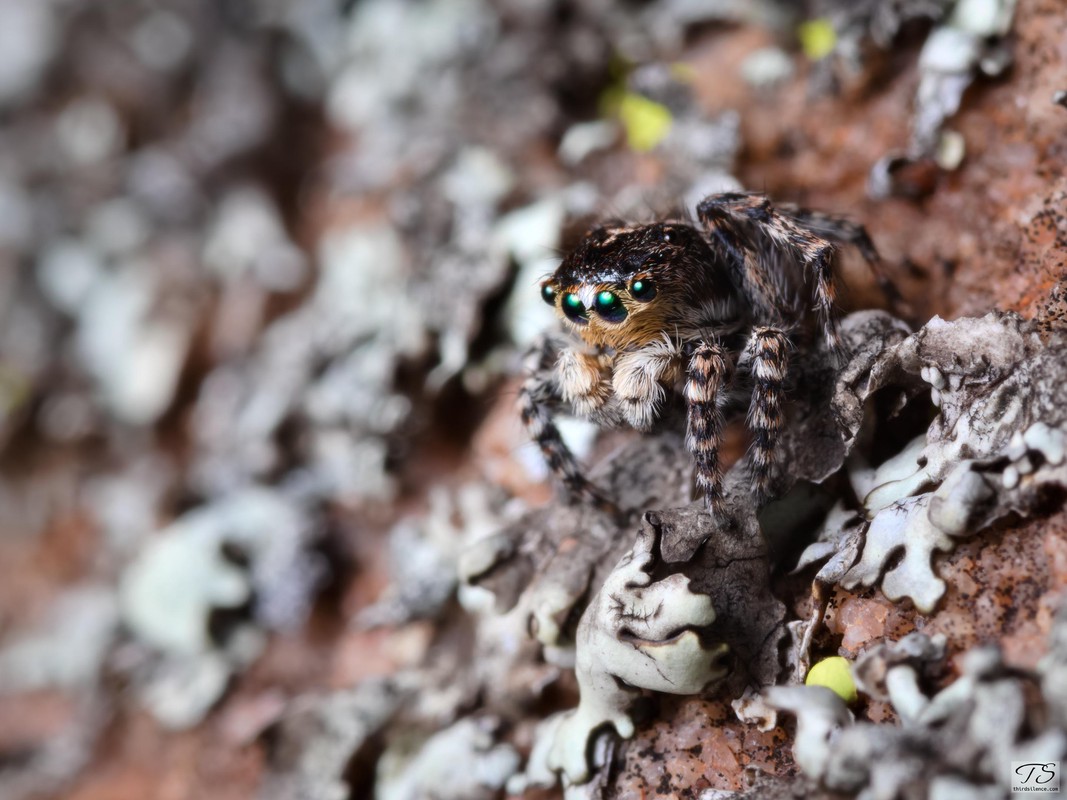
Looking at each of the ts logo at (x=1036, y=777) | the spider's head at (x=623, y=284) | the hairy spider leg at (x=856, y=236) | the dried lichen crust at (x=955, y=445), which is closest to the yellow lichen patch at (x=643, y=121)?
the hairy spider leg at (x=856, y=236)

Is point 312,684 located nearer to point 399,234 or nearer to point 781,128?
point 399,234

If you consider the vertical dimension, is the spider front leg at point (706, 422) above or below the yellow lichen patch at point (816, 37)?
below

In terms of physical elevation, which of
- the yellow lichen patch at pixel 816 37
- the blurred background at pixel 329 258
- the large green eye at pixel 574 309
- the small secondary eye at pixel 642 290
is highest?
the yellow lichen patch at pixel 816 37

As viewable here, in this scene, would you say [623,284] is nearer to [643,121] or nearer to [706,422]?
[706,422]

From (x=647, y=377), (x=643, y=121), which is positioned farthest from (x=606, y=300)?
(x=643, y=121)

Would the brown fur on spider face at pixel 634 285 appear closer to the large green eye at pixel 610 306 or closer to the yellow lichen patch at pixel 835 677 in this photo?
the large green eye at pixel 610 306

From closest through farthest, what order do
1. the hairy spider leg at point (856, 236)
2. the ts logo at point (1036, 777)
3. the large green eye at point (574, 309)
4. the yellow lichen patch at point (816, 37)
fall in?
the ts logo at point (1036, 777), the large green eye at point (574, 309), the hairy spider leg at point (856, 236), the yellow lichen patch at point (816, 37)

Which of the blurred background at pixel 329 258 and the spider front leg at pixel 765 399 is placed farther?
the blurred background at pixel 329 258

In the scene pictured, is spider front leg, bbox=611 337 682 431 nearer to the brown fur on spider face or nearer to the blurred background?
the brown fur on spider face

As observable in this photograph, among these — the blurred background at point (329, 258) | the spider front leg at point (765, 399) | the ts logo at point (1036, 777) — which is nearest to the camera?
the ts logo at point (1036, 777)
